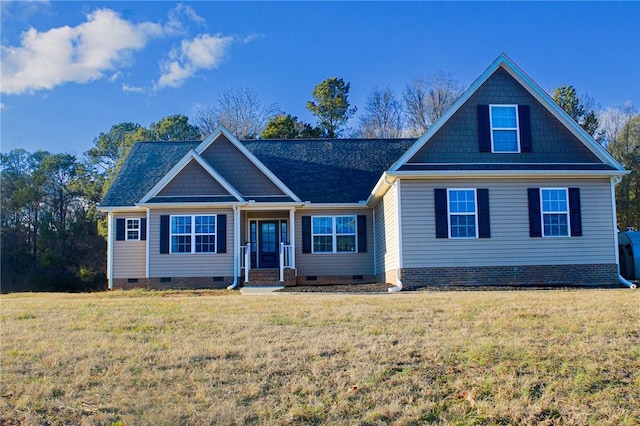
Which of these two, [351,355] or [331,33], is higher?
[331,33]

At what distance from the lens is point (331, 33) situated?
1667cm

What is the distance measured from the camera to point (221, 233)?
19562mm

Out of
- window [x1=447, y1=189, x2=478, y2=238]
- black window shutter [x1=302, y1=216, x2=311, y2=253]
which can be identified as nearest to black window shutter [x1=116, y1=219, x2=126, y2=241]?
black window shutter [x1=302, y1=216, x2=311, y2=253]

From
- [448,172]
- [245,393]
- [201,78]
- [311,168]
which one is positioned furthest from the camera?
[201,78]

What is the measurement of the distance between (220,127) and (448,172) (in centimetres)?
814

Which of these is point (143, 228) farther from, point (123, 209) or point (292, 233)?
point (292, 233)

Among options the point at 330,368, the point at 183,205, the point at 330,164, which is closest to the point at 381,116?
the point at 330,164

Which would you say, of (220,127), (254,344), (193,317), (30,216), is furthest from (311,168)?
(30,216)

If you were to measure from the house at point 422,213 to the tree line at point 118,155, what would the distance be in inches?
554

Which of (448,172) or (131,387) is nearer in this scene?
(131,387)

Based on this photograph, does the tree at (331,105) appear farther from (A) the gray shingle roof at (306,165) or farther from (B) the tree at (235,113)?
(A) the gray shingle roof at (306,165)

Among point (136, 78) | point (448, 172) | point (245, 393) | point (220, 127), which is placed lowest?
point (245, 393)

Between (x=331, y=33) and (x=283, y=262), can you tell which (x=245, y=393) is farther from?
(x=283, y=262)

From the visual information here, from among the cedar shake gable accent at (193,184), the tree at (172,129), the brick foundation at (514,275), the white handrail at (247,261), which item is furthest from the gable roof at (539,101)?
the tree at (172,129)
